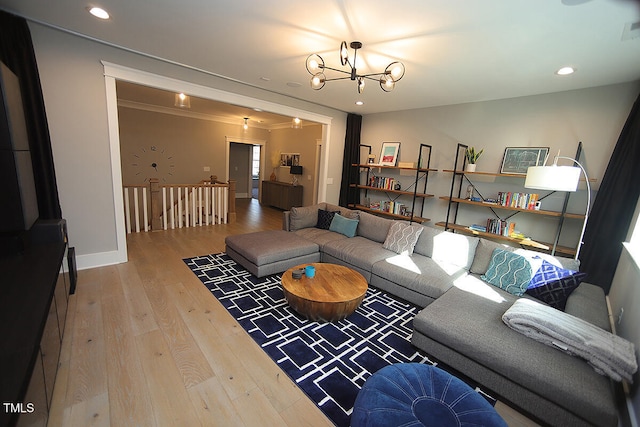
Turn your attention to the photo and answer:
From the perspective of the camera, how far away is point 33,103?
2.64 meters

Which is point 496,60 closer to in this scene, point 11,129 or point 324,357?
point 324,357

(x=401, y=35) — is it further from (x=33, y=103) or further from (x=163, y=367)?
(x=33, y=103)

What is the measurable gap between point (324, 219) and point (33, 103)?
363cm

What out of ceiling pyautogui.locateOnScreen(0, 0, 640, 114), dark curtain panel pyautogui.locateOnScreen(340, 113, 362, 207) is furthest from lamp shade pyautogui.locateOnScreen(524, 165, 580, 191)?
dark curtain panel pyautogui.locateOnScreen(340, 113, 362, 207)

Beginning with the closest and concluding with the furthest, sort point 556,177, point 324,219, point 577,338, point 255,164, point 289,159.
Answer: point 577,338
point 556,177
point 324,219
point 289,159
point 255,164

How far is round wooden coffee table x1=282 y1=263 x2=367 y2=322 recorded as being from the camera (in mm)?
2293

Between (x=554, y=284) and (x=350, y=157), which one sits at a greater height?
(x=350, y=157)

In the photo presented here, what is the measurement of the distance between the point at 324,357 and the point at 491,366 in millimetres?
1149

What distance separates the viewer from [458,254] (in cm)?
311

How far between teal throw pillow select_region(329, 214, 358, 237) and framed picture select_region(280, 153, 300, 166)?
14.0ft

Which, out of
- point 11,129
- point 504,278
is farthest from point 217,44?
point 504,278

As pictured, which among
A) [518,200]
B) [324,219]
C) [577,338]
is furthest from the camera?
[324,219]

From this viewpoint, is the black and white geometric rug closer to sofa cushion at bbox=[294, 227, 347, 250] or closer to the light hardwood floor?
the light hardwood floor

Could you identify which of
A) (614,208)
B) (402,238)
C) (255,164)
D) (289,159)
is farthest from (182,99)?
(255,164)
